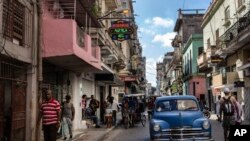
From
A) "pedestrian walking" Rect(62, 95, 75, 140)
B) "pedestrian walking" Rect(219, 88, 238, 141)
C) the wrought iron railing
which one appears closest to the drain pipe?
"pedestrian walking" Rect(62, 95, 75, 140)

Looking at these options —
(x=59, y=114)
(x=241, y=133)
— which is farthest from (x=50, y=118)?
(x=241, y=133)

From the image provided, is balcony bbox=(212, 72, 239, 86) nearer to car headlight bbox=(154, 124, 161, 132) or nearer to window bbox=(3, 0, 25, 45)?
car headlight bbox=(154, 124, 161, 132)

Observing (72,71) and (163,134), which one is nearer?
(163,134)

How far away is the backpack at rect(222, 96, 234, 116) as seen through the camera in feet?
48.8

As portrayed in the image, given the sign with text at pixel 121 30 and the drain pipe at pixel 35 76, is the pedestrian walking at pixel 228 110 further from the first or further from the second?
the sign with text at pixel 121 30

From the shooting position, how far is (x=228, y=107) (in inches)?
588

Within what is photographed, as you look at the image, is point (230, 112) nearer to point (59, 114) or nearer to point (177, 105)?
point (177, 105)

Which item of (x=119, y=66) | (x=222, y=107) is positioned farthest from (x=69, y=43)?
(x=119, y=66)

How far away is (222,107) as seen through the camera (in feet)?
49.5

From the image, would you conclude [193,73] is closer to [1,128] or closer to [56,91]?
[56,91]

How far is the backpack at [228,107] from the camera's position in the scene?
14.9m

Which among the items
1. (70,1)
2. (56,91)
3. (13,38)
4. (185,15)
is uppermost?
(185,15)

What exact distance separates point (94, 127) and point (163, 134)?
1274cm

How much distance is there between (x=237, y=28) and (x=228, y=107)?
16.6 m
